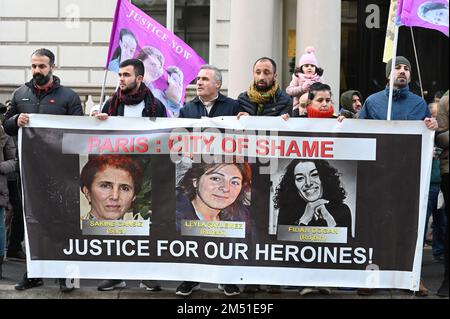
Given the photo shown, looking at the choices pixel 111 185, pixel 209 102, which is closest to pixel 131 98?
pixel 209 102

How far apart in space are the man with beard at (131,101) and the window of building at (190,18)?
780 centimetres

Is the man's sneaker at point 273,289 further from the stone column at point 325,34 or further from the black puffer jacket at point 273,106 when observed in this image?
the stone column at point 325,34

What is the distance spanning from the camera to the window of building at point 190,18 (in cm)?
1576

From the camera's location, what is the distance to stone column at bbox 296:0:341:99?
45.6ft

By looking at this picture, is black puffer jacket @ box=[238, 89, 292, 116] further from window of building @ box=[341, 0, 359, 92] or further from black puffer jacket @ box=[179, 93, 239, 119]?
window of building @ box=[341, 0, 359, 92]

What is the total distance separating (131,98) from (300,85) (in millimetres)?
2428

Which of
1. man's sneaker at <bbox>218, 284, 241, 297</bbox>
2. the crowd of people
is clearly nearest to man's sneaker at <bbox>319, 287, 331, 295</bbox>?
the crowd of people

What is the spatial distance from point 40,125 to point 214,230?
5.49 ft


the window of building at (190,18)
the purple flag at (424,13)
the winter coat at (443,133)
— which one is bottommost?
the winter coat at (443,133)

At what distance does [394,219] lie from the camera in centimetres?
748

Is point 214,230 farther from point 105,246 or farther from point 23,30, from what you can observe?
point 23,30

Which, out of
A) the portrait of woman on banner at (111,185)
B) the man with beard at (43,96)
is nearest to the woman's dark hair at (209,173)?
the portrait of woman on banner at (111,185)

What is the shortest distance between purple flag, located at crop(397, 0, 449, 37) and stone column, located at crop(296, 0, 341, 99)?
5.77 m

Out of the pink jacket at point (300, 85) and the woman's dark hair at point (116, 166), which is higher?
the pink jacket at point (300, 85)
